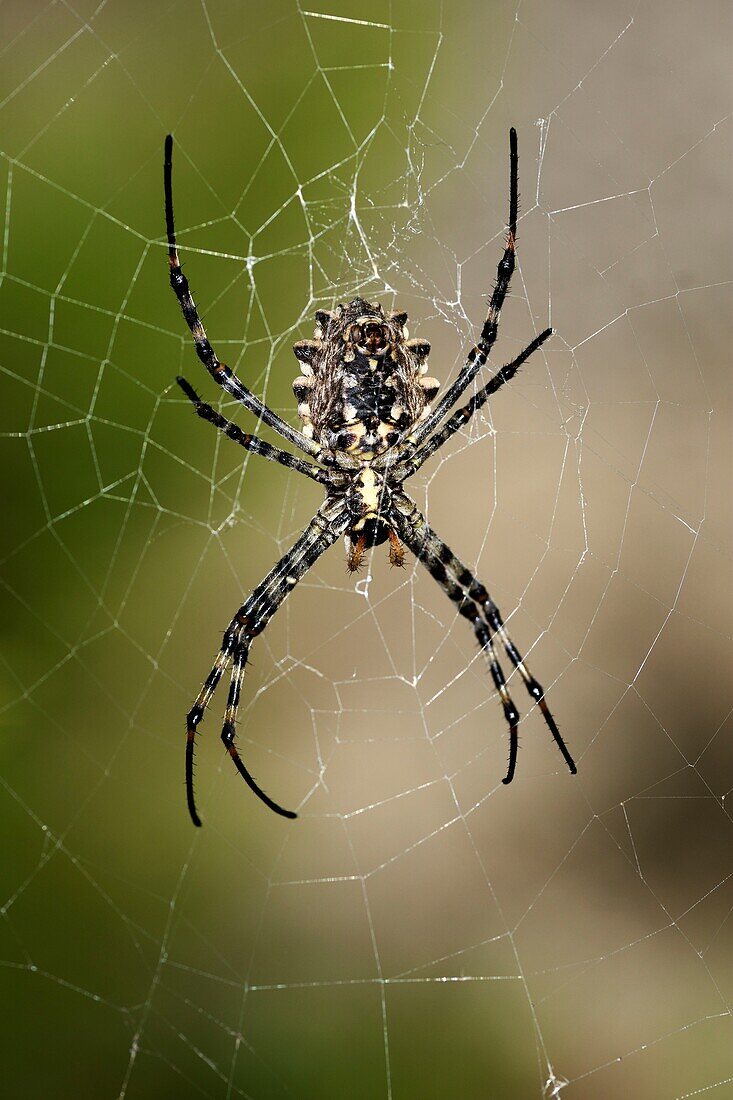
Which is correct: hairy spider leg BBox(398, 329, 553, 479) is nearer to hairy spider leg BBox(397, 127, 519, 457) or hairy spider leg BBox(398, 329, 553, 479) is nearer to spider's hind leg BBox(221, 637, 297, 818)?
hairy spider leg BBox(397, 127, 519, 457)

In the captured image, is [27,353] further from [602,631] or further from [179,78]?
[602,631]

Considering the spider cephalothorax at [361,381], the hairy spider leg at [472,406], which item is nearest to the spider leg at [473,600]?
the hairy spider leg at [472,406]

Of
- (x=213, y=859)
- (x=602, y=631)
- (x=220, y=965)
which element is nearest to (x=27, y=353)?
(x=213, y=859)

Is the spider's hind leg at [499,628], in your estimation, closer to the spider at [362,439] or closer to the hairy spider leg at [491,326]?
the spider at [362,439]

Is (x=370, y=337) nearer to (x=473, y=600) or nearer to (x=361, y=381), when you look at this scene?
(x=361, y=381)

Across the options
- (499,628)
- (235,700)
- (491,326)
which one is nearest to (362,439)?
(491,326)

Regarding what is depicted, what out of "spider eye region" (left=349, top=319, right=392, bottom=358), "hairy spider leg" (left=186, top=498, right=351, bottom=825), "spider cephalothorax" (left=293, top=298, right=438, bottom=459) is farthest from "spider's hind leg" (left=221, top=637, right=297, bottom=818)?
"spider eye region" (left=349, top=319, right=392, bottom=358)

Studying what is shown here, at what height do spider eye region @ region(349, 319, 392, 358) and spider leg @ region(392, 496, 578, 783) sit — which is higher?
spider eye region @ region(349, 319, 392, 358)
